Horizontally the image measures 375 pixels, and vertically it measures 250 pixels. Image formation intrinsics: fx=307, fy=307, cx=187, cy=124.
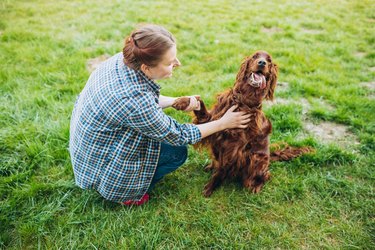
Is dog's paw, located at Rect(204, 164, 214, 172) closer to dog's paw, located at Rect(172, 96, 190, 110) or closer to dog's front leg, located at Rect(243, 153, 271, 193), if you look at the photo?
dog's front leg, located at Rect(243, 153, 271, 193)

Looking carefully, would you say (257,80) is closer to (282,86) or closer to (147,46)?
(147,46)

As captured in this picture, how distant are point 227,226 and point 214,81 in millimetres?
2252

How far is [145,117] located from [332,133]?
7.97 ft

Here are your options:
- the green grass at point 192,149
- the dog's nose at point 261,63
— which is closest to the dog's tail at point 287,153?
the green grass at point 192,149

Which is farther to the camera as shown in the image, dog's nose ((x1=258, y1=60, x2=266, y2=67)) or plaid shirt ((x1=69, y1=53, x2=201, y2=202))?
dog's nose ((x1=258, y1=60, x2=266, y2=67))

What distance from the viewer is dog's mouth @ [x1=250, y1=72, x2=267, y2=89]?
2.25 meters

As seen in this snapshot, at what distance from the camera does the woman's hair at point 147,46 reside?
6.45 feet

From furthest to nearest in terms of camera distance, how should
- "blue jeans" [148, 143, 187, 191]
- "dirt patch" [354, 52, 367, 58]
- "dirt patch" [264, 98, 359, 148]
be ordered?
"dirt patch" [354, 52, 367, 58], "dirt patch" [264, 98, 359, 148], "blue jeans" [148, 143, 187, 191]

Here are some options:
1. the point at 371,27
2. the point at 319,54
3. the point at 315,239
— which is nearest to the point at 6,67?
the point at 315,239

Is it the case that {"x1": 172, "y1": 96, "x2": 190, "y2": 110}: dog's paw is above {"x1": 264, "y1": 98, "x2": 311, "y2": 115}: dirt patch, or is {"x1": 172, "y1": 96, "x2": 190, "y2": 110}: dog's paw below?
above

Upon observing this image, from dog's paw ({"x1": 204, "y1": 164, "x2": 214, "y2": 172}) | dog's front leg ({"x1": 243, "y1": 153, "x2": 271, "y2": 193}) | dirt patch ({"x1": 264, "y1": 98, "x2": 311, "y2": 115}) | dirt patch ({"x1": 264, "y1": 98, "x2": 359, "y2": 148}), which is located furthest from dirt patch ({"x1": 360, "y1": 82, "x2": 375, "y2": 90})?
dog's paw ({"x1": 204, "y1": 164, "x2": 214, "y2": 172})

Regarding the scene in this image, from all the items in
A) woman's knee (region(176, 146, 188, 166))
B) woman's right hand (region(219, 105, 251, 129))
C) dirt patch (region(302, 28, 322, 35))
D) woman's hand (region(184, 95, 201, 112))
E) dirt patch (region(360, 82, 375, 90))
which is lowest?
woman's knee (region(176, 146, 188, 166))

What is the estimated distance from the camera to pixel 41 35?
5.18 meters

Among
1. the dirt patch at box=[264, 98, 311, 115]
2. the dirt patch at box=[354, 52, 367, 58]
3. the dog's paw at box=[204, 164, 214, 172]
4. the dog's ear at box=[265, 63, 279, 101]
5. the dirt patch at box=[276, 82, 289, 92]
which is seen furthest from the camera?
the dirt patch at box=[354, 52, 367, 58]
